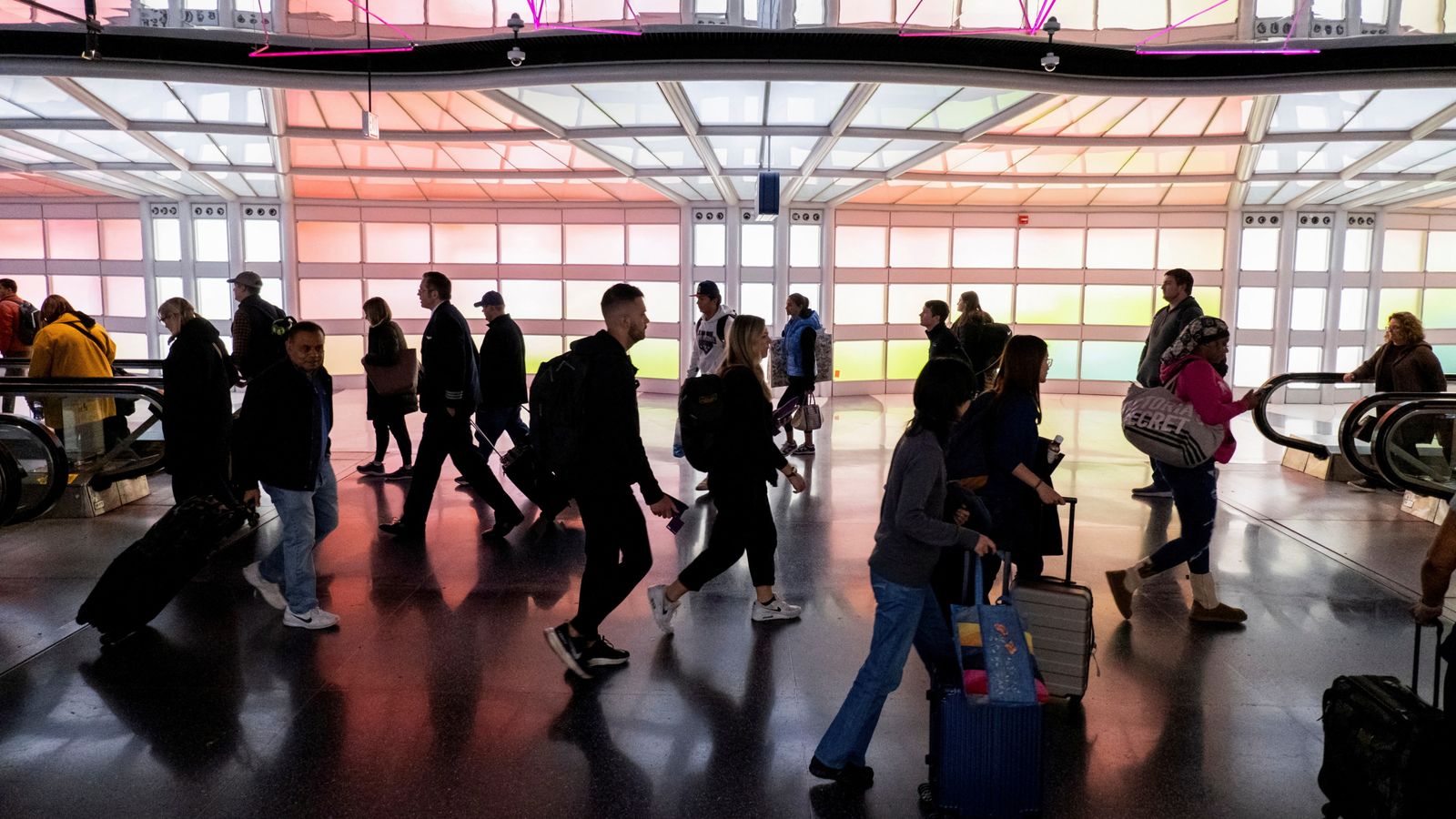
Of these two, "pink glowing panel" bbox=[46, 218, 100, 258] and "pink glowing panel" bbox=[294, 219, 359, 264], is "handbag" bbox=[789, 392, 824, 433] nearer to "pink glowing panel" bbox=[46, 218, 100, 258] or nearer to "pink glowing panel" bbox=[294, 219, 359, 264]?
"pink glowing panel" bbox=[294, 219, 359, 264]

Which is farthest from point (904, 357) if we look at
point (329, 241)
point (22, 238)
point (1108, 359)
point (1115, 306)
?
point (22, 238)

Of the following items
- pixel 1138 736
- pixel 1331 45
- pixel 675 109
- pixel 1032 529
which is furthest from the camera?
pixel 675 109

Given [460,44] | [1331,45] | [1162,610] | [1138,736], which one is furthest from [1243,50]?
[1138,736]

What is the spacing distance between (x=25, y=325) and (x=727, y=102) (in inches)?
363

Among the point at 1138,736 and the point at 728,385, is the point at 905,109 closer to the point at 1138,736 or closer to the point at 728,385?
the point at 728,385

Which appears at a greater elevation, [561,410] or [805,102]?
[805,102]

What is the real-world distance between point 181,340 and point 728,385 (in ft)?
11.8

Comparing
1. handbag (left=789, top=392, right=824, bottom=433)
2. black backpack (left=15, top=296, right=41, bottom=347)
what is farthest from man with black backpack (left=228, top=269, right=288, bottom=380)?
handbag (left=789, top=392, right=824, bottom=433)

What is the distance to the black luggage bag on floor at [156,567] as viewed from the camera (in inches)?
202

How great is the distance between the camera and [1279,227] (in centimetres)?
1906

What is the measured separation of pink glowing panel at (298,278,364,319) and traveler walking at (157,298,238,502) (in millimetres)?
13893

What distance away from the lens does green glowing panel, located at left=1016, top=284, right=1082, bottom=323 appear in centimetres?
1981

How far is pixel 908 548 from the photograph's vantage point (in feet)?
11.6

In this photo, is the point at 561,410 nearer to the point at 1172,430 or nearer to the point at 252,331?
the point at 1172,430
